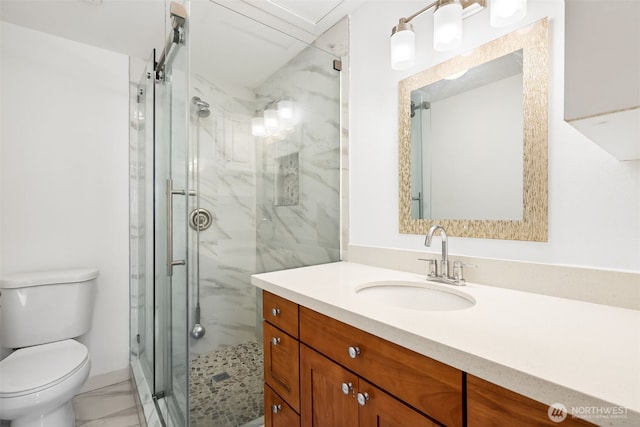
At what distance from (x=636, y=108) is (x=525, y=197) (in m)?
0.69

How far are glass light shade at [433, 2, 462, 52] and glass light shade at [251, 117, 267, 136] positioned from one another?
3.13ft

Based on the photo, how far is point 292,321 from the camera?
106 centimetres

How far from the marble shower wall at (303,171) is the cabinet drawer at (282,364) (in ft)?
1.57

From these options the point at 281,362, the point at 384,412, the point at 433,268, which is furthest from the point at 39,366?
the point at 433,268

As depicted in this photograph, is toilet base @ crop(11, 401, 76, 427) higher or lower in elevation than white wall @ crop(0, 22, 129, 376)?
lower

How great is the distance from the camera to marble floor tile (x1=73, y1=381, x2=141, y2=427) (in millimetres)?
1651

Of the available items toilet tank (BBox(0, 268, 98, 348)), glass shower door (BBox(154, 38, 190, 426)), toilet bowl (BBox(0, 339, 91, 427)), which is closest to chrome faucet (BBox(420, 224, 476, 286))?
glass shower door (BBox(154, 38, 190, 426))

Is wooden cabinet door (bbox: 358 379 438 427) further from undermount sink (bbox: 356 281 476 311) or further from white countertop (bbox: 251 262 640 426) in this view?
undermount sink (bbox: 356 281 476 311)

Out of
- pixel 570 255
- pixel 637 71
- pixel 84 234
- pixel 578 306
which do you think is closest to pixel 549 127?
pixel 570 255

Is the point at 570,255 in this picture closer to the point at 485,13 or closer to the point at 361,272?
the point at 361,272

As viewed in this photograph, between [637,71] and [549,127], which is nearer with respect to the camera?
[637,71]

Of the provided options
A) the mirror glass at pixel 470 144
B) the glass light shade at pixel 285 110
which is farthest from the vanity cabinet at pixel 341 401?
the glass light shade at pixel 285 110

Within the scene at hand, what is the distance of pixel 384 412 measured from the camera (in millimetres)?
732

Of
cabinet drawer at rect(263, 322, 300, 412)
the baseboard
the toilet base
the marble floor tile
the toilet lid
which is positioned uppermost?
cabinet drawer at rect(263, 322, 300, 412)
